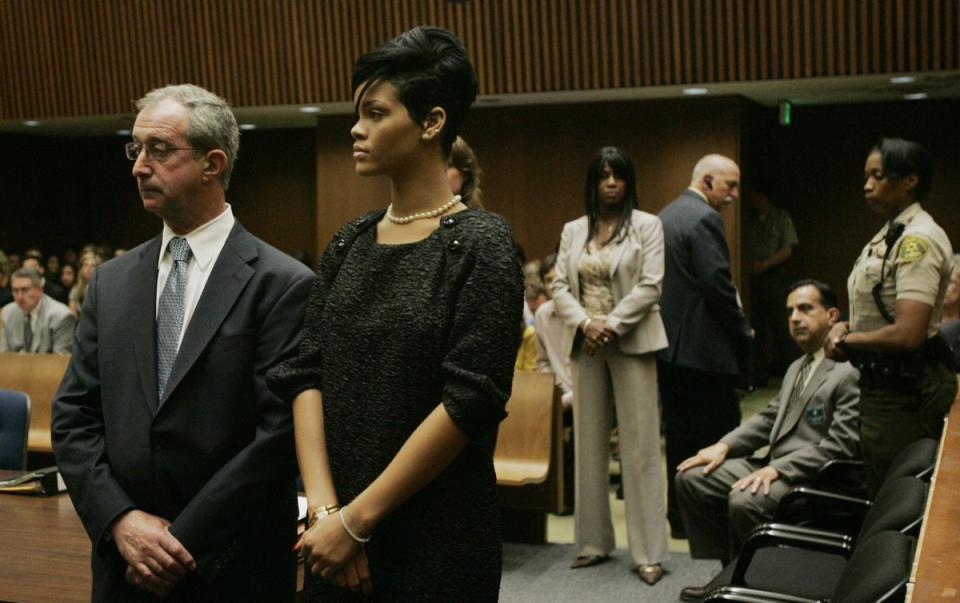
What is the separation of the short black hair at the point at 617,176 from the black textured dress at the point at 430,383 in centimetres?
300

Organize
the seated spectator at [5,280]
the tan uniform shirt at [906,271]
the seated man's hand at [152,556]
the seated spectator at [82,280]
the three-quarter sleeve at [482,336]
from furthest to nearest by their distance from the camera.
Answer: the seated spectator at [5,280], the seated spectator at [82,280], the tan uniform shirt at [906,271], the seated man's hand at [152,556], the three-quarter sleeve at [482,336]

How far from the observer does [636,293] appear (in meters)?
4.74

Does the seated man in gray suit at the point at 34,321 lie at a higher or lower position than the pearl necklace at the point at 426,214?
lower

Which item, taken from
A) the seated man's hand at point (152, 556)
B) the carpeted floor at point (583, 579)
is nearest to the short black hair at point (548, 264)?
the carpeted floor at point (583, 579)

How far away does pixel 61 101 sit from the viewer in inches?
441

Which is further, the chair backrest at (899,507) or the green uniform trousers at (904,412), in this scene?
the green uniform trousers at (904,412)

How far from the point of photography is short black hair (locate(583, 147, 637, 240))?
4793mm

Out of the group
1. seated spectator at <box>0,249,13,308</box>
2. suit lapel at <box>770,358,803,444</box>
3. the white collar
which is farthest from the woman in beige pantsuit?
seated spectator at <box>0,249,13,308</box>

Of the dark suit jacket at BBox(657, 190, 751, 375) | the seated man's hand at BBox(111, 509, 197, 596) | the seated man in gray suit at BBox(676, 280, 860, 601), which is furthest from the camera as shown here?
the dark suit jacket at BBox(657, 190, 751, 375)

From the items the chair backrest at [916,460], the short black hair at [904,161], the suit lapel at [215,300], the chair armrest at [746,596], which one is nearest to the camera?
the suit lapel at [215,300]

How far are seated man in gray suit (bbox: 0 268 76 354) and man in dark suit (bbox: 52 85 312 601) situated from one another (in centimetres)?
581

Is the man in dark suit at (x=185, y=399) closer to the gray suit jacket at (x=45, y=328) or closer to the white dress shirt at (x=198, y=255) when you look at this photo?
the white dress shirt at (x=198, y=255)

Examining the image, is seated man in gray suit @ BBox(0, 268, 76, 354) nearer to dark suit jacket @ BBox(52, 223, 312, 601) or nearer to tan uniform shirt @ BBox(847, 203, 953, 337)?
tan uniform shirt @ BBox(847, 203, 953, 337)

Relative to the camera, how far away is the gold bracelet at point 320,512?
182 centimetres
